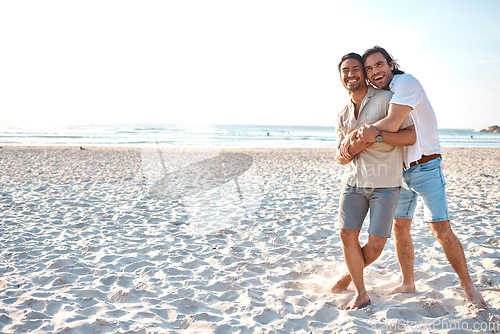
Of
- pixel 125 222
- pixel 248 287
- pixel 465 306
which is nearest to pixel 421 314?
pixel 465 306

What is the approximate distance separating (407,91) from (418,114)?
253 millimetres

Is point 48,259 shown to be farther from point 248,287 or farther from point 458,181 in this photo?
point 458,181

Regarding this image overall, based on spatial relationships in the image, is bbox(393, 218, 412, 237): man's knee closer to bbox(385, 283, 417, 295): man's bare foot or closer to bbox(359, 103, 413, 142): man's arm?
bbox(385, 283, 417, 295): man's bare foot

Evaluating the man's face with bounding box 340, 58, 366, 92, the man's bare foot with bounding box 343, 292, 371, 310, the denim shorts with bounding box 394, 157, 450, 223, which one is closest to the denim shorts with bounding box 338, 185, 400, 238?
the denim shorts with bounding box 394, 157, 450, 223

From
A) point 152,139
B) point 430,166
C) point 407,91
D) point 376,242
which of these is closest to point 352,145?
point 407,91

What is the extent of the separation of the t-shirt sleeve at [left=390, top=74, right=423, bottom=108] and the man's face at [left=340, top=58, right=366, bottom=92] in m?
0.25

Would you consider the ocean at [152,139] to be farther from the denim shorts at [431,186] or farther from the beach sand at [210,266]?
the denim shorts at [431,186]

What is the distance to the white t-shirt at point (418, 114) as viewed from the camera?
243cm

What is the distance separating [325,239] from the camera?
180 inches

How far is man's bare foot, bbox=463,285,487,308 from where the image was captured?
266 cm

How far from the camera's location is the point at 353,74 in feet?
8.50

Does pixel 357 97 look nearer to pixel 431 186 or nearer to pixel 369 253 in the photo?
pixel 431 186

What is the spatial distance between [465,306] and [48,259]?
12.7 ft

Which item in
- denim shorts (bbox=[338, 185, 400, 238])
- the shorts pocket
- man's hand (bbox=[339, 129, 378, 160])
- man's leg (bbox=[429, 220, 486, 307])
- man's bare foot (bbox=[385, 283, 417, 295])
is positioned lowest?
man's bare foot (bbox=[385, 283, 417, 295])
